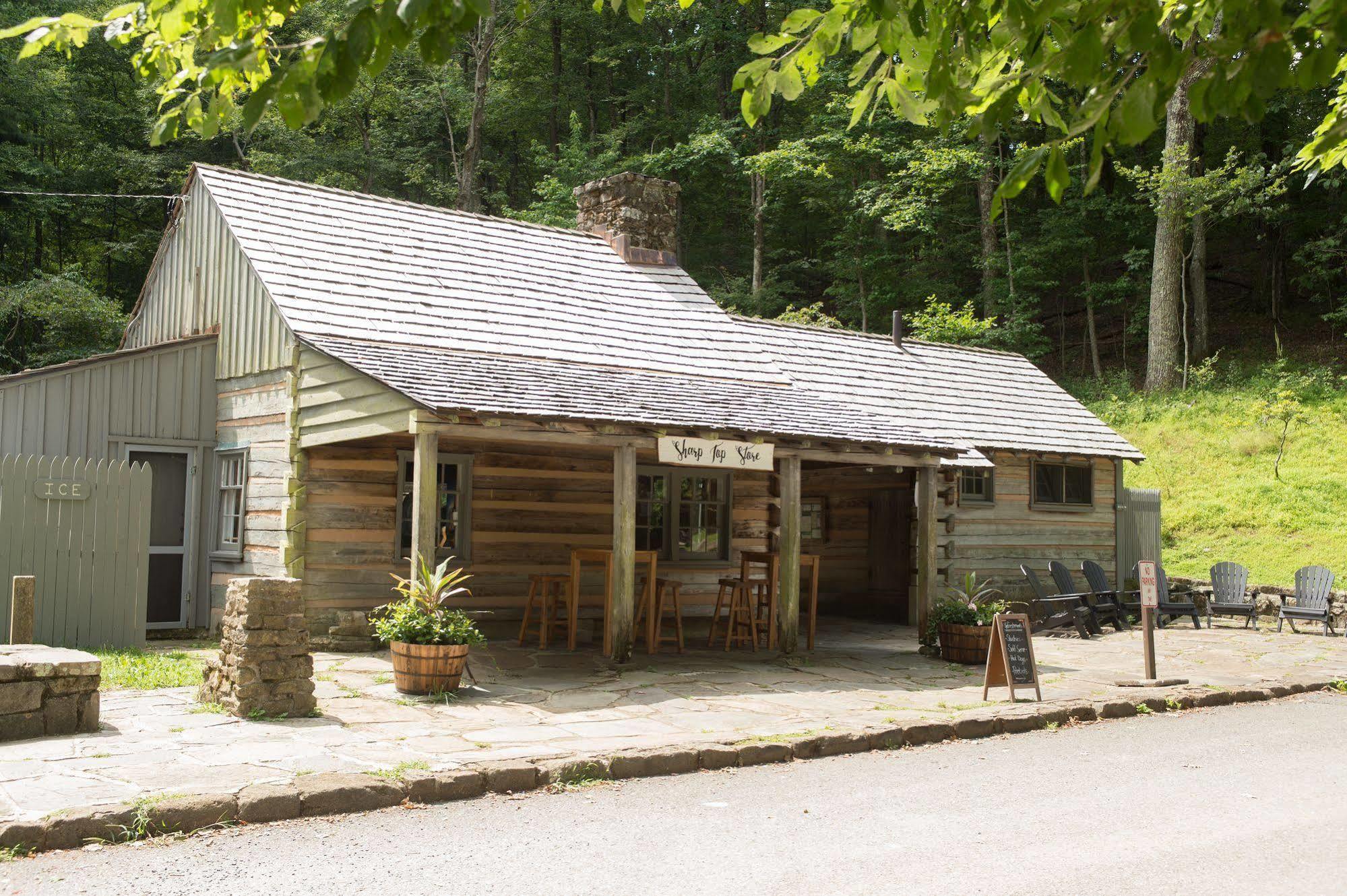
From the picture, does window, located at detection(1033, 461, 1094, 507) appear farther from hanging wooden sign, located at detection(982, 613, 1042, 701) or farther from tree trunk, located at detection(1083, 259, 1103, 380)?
tree trunk, located at detection(1083, 259, 1103, 380)

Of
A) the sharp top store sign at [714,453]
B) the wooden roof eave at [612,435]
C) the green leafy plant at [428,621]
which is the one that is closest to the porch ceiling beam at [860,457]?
the wooden roof eave at [612,435]

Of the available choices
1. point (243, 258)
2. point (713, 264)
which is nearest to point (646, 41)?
point (713, 264)

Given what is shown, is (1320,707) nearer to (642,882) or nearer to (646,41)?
(642,882)

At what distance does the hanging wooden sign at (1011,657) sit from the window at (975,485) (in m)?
8.07

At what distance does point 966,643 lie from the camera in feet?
41.3

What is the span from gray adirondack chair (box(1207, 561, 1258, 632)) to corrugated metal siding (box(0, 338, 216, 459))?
15148 mm

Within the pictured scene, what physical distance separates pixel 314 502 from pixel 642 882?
860 cm

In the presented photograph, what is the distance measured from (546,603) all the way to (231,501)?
14.2ft

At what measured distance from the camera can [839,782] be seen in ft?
23.0

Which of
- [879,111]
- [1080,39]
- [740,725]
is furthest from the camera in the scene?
[879,111]

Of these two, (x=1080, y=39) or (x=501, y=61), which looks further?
(x=501, y=61)

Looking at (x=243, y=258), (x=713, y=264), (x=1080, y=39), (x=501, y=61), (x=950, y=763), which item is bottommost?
(x=950, y=763)

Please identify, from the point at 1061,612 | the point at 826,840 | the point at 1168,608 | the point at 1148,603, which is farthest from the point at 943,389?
the point at 826,840

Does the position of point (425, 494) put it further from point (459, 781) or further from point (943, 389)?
point (943, 389)
